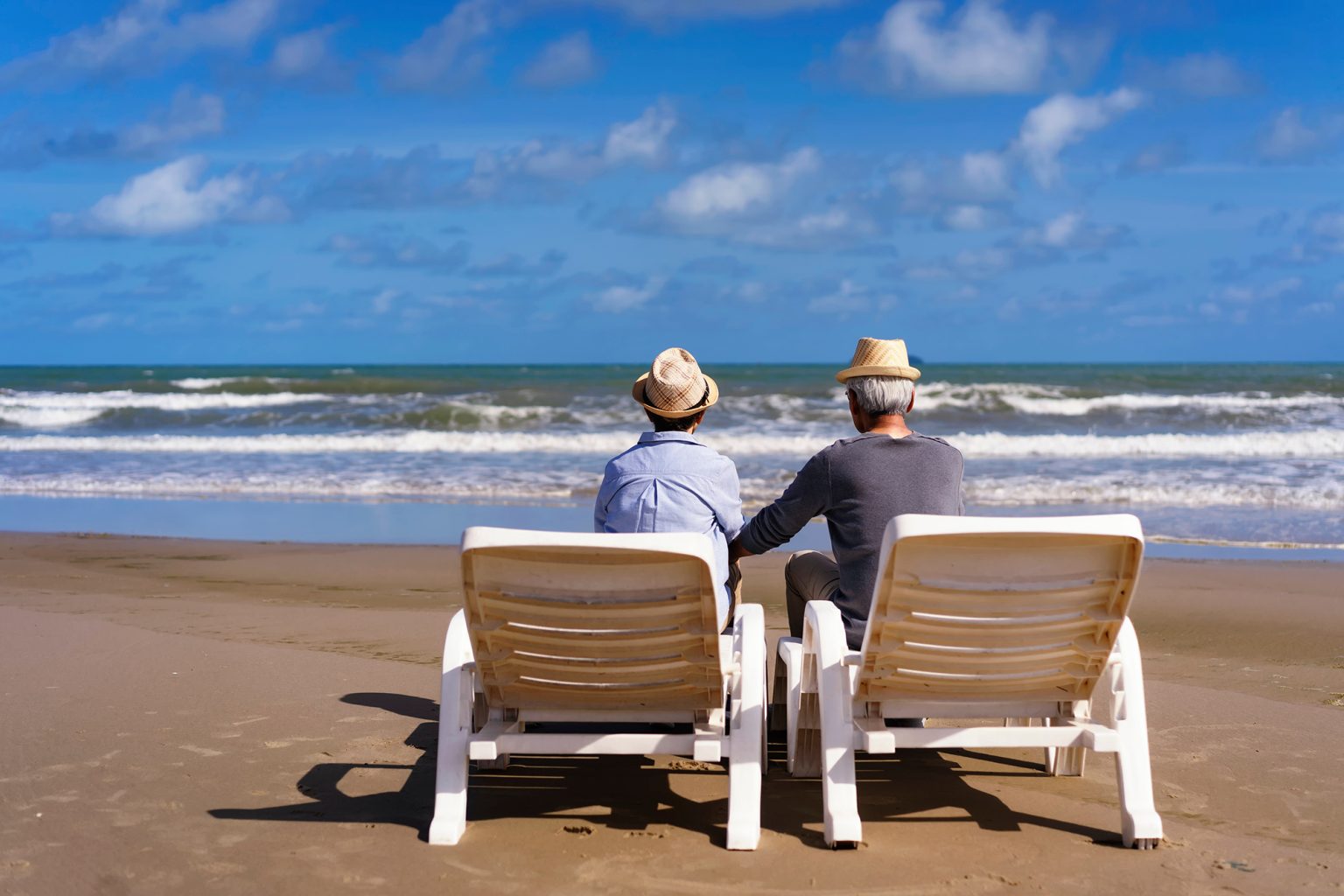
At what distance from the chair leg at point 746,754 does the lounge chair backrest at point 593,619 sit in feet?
0.26

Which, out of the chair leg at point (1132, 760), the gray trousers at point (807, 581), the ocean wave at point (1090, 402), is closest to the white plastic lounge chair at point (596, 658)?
the gray trousers at point (807, 581)

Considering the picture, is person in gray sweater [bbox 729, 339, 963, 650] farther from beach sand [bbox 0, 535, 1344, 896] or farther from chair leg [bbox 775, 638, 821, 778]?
beach sand [bbox 0, 535, 1344, 896]

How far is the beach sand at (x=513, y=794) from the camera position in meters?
3.11

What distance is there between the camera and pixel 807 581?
14.0 feet

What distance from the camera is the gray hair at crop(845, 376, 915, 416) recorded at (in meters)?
3.92

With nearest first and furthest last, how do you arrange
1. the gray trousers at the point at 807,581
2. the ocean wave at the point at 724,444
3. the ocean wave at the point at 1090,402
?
the gray trousers at the point at 807,581 < the ocean wave at the point at 724,444 < the ocean wave at the point at 1090,402

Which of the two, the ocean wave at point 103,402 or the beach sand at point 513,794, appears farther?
the ocean wave at point 103,402

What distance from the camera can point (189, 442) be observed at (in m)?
20.1

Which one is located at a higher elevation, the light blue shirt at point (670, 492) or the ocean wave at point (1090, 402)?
the ocean wave at point (1090, 402)

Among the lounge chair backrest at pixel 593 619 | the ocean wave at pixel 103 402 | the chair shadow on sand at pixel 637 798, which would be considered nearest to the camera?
the lounge chair backrest at pixel 593 619

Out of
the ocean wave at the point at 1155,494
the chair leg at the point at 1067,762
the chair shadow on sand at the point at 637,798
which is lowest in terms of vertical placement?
the chair shadow on sand at the point at 637,798

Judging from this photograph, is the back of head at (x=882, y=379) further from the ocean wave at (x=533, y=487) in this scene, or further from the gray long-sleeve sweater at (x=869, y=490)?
the ocean wave at (x=533, y=487)

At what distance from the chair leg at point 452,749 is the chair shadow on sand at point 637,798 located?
0.11 m

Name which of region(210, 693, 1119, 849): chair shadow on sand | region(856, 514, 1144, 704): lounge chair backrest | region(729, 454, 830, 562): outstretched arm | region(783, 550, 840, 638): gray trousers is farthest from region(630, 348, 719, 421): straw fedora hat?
region(210, 693, 1119, 849): chair shadow on sand
